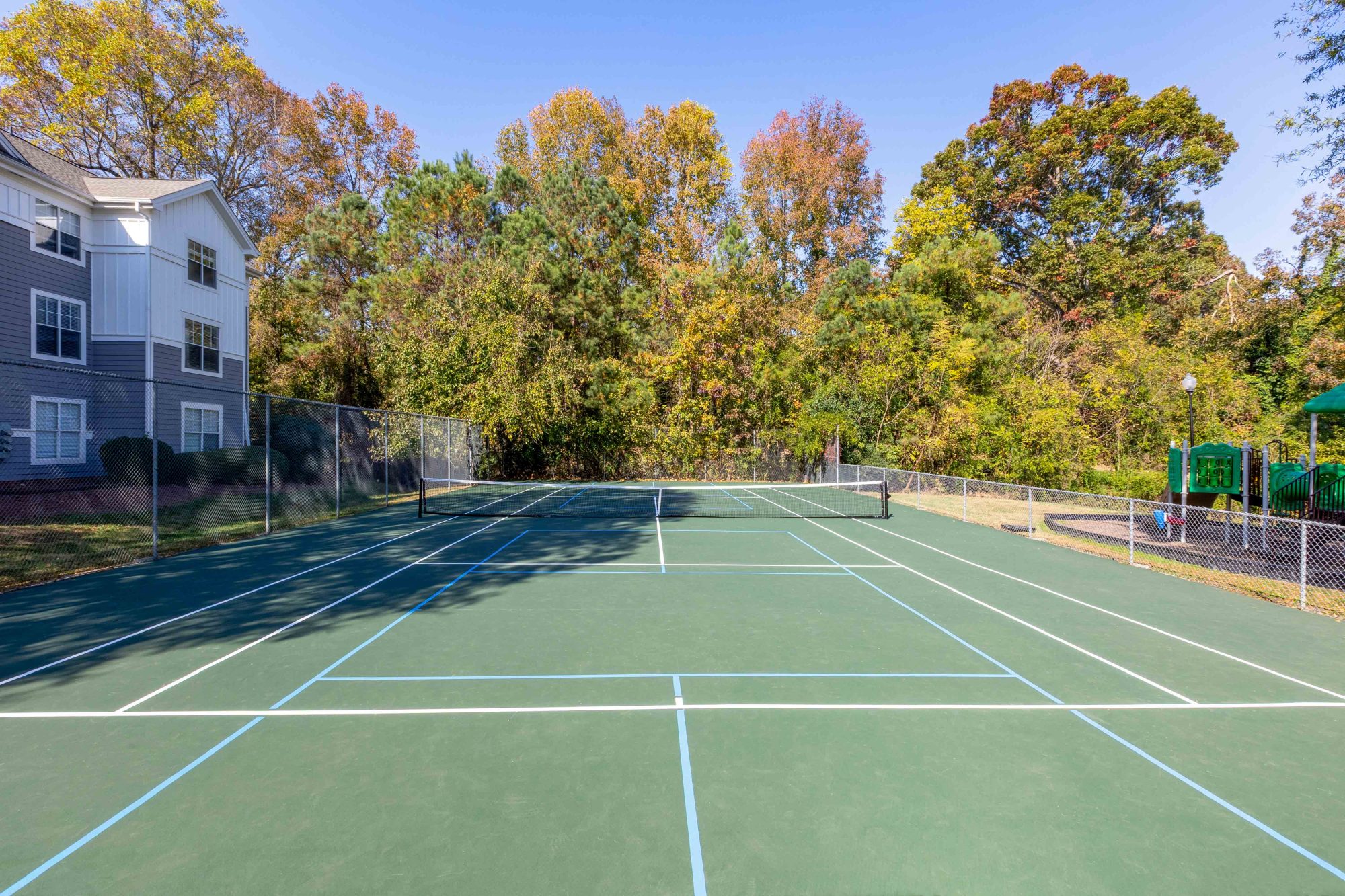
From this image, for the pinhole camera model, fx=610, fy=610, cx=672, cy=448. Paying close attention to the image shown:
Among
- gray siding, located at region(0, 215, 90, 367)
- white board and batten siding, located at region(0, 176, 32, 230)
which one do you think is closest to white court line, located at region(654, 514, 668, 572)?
gray siding, located at region(0, 215, 90, 367)

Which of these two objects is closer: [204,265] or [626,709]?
[626,709]

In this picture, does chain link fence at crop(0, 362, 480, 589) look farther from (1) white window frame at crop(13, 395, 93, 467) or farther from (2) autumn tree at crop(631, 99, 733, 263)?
(2) autumn tree at crop(631, 99, 733, 263)

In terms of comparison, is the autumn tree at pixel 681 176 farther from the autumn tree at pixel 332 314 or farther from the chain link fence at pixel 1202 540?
the chain link fence at pixel 1202 540

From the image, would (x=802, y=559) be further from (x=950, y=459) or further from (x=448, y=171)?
(x=448, y=171)

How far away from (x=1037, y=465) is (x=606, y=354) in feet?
65.1

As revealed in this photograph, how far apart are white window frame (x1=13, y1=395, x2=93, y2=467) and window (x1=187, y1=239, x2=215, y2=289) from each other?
18.5 feet

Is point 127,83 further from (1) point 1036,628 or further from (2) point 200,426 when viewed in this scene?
(1) point 1036,628

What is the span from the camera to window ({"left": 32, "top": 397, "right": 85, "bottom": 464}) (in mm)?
13875

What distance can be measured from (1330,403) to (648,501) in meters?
16.2

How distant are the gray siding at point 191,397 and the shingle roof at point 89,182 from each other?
430cm

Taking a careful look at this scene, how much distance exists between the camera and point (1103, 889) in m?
2.93

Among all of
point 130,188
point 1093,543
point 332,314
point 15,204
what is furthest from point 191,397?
point 1093,543

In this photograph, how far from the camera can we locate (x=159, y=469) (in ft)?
52.9

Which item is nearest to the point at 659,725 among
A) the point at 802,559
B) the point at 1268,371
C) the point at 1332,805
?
the point at 1332,805
